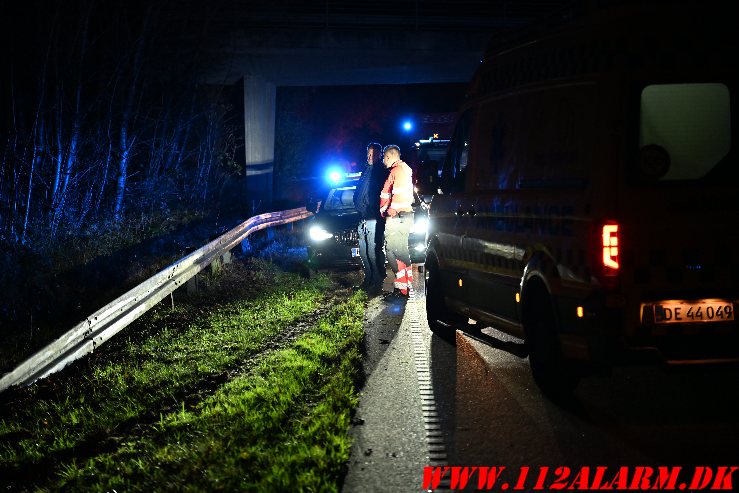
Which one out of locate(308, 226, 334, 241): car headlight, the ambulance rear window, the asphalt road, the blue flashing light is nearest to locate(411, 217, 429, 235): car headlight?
locate(308, 226, 334, 241): car headlight

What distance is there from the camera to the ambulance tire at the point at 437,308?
9133 millimetres

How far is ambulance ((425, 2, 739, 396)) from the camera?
5.54 meters

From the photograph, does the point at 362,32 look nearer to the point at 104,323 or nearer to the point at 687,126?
the point at 104,323

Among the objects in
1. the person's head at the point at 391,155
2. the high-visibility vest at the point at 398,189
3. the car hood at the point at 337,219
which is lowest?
the car hood at the point at 337,219

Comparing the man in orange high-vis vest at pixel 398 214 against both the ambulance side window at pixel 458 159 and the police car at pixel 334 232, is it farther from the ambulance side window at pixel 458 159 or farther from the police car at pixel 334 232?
the police car at pixel 334 232

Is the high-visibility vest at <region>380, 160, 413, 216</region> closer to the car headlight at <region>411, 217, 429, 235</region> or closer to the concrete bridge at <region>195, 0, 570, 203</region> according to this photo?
the car headlight at <region>411, 217, 429, 235</region>

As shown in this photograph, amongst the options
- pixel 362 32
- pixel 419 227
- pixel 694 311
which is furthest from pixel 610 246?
pixel 362 32

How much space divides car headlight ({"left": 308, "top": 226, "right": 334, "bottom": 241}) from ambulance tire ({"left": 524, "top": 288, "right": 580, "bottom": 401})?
10039mm

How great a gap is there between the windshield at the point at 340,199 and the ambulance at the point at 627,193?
396 inches

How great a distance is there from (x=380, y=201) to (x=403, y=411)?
6.74m

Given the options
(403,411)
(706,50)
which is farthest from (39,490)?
(706,50)

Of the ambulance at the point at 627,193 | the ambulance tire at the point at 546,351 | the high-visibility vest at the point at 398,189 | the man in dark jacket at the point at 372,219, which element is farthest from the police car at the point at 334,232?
the ambulance at the point at 627,193

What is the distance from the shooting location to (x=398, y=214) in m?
12.6

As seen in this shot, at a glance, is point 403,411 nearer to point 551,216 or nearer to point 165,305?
point 551,216
